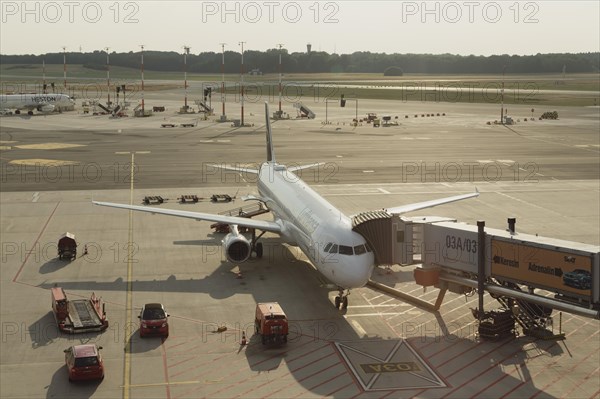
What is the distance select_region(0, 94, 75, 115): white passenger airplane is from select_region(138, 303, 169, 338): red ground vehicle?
459ft

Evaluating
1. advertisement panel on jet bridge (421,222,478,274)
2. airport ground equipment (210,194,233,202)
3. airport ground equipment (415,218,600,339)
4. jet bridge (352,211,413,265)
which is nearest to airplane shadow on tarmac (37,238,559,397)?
airport ground equipment (415,218,600,339)

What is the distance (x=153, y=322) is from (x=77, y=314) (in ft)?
16.5

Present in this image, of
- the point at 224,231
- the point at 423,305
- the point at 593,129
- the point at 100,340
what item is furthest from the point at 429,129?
the point at 100,340

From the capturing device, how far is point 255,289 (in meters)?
46.9

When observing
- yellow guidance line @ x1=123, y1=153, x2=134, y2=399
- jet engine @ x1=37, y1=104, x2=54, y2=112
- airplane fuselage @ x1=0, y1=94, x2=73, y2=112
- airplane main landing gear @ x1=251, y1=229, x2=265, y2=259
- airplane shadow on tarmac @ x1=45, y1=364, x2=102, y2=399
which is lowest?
airplane shadow on tarmac @ x1=45, y1=364, x2=102, y2=399

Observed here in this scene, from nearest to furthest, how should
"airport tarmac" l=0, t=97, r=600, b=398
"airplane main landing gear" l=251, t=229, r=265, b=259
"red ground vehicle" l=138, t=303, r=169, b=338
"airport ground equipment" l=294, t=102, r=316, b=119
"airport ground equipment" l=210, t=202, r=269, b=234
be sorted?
"airport tarmac" l=0, t=97, r=600, b=398, "red ground vehicle" l=138, t=303, r=169, b=338, "airplane main landing gear" l=251, t=229, r=265, b=259, "airport ground equipment" l=210, t=202, r=269, b=234, "airport ground equipment" l=294, t=102, r=316, b=119

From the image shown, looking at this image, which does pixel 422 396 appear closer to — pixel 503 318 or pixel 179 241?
pixel 503 318

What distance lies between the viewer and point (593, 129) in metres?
143

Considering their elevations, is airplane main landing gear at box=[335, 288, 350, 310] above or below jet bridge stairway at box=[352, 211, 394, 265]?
below

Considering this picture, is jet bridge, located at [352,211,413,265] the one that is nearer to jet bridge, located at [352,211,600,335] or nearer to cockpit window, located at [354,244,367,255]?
jet bridge, located at [352,211,600,335]

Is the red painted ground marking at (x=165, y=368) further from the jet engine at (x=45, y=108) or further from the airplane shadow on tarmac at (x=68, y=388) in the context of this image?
the jet engine at (x=45, y=108)

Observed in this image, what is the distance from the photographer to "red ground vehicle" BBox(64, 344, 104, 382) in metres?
32.9

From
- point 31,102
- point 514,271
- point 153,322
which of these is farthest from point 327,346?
point 31,102

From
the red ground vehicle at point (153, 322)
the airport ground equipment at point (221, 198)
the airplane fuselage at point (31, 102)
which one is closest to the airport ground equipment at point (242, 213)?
the airport ground equipment at point (221, 198)
